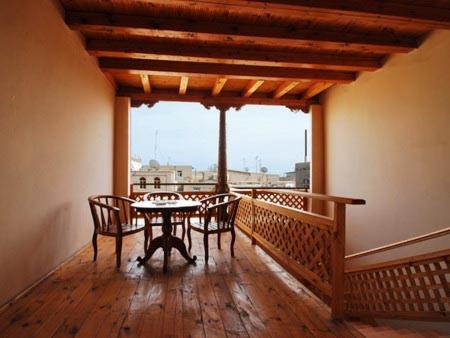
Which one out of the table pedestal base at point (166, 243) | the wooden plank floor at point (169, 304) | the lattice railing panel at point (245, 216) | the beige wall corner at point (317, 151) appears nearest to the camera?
the wooden plank floor at point (169, 304)

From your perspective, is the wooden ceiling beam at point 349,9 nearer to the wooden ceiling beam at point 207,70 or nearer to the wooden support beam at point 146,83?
the wooden ceiling beam at point 207,70

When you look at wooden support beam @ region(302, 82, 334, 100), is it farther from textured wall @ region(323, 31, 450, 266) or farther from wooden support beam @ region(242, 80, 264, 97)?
wooden support beam @ region(242, 80, 264, 97)

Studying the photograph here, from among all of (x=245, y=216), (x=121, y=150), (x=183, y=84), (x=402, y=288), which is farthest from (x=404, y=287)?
(x=121, y=150)

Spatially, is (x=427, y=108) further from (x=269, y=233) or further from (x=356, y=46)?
(x=269, y=233)

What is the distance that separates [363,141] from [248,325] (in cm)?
373

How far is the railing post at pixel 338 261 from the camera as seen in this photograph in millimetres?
2100

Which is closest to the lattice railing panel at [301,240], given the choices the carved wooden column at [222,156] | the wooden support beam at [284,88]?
the carved wooden column at [222,156]

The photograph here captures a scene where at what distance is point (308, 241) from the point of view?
8.77 feet

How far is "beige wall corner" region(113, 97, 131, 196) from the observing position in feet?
18.1

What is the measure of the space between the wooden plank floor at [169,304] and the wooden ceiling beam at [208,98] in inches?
137

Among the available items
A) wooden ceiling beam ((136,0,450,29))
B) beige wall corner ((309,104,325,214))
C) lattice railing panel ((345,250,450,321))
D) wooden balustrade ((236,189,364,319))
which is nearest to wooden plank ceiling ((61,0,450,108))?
wooden ceiling beam ((136,0,450,29))

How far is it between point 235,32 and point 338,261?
258 cm

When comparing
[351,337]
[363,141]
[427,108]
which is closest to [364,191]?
[363,141]

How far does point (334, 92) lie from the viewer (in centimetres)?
563
